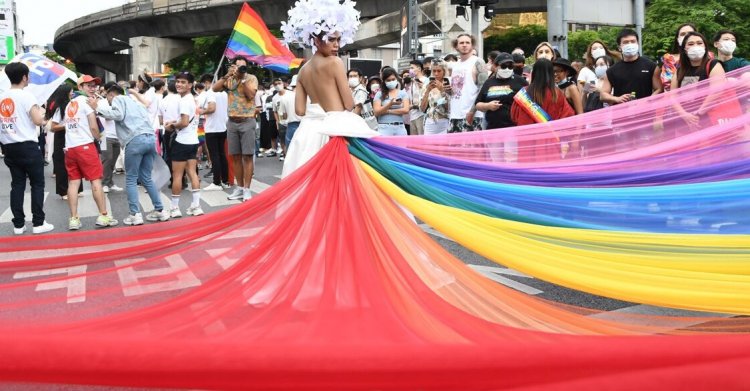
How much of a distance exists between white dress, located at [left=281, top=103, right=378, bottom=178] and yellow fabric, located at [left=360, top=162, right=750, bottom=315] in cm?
93

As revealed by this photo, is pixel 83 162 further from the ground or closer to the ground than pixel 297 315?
further from the ground

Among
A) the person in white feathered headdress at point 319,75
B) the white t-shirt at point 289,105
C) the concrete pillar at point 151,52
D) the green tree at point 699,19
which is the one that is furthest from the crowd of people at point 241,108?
the concrete pillar at point 151,52

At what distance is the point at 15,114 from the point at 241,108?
3152 mm

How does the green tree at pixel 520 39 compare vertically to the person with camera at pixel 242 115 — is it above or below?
above

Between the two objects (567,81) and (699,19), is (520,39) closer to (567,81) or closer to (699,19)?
(699,19)

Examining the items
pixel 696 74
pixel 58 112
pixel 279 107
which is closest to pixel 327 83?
pixel 696 74

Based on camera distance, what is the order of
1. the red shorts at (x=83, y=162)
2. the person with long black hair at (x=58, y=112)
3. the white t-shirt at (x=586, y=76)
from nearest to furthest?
the red shorts at (x=83, y=162), the person with long black hair at (x=58, y=112), the white t-shirt at (x=586, y=76)

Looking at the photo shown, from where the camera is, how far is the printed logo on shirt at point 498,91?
8430mm

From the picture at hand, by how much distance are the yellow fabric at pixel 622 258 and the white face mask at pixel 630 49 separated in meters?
4.44

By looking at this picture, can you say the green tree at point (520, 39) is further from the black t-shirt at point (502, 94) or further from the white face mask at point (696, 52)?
the white face mask at point (696, 52)

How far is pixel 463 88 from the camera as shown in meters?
10.3

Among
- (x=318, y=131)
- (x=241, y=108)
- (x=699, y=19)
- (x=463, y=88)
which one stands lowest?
(x=318, y=131)

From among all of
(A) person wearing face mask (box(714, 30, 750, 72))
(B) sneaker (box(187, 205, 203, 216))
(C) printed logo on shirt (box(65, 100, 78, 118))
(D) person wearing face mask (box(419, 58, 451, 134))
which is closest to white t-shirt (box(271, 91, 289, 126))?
(D) person wearing face mask (box(419, 58, 451, 134))

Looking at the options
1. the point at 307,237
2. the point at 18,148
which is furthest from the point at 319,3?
the point at 18,148
